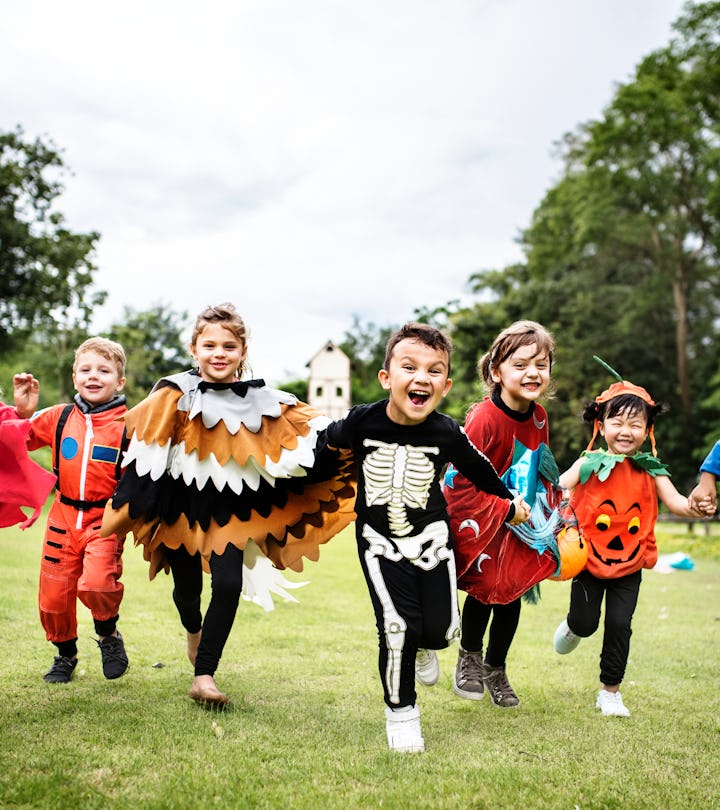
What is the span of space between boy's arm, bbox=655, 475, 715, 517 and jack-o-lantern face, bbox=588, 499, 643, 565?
0.17m

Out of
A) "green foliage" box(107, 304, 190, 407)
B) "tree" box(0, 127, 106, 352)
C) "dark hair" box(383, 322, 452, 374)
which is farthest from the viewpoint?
"green foliage" box(107, 304, 190, 407)

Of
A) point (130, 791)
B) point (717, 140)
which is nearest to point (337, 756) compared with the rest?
point (130, 791)

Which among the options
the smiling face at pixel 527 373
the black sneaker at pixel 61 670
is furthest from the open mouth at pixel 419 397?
the black sneaker at pixel 61 670

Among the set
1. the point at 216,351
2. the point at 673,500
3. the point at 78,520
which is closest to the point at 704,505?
the point at 673,500

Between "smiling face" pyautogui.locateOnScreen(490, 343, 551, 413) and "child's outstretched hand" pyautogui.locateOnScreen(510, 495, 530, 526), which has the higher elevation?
"smiling face" pyautogui.locateOnScreen(490, 343, 551, 413)

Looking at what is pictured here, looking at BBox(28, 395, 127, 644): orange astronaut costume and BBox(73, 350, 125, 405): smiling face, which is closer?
BBox(28, 395, 127, 644): orange astronaut costume

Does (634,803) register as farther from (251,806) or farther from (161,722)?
(161,722)

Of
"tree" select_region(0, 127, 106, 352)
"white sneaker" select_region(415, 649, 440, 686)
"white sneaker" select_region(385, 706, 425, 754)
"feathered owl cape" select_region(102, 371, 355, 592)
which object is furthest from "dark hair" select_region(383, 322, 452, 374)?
"tree" select_region(0, 127, 106, 352)

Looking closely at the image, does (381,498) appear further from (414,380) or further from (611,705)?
(611,705)

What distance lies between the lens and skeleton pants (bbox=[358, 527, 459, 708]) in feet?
13.3

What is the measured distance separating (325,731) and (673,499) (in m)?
2.43

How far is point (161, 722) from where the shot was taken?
4.11 metres

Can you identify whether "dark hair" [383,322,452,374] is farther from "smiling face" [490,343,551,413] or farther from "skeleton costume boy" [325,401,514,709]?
"smiling face" [490,343,551,413]

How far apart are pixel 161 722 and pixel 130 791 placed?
0.93 meters
